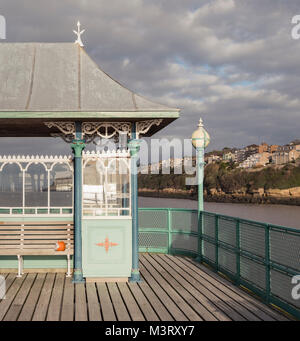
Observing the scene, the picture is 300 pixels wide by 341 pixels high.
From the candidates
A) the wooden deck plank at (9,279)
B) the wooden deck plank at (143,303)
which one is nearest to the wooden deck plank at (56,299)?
the wooden deck plank at (9,279)

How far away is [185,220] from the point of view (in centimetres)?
1060

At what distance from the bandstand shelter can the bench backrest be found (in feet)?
0.07

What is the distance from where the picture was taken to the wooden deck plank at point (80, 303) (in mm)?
5869

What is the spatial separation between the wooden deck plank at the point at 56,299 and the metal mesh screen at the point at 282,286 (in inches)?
132

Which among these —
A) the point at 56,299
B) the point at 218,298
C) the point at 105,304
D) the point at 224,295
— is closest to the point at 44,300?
the point at 56,299

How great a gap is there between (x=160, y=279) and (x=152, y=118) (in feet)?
10.7

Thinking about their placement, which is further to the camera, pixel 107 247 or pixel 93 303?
pixel 107 247

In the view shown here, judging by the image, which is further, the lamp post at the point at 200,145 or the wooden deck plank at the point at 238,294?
the lamp post at the point at 200,145

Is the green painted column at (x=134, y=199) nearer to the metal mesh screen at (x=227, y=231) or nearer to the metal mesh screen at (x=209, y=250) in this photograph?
the metal mesh screen at (x=227, y=231)

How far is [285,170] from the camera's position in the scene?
102875 mm

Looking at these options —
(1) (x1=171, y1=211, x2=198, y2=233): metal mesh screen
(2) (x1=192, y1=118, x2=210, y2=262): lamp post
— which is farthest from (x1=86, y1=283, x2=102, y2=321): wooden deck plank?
(2) (x1=192, y1=118, x2=210, y2=262): lamp post

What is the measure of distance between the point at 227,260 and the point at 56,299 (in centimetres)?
353

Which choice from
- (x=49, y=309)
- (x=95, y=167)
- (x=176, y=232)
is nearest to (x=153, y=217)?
(x=176, y=232)

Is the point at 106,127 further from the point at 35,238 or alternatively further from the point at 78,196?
the point at 35,238
